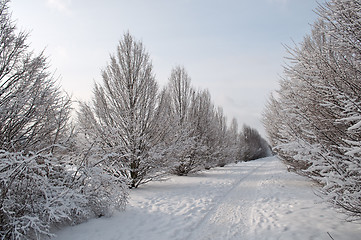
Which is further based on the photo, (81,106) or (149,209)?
(81,106)

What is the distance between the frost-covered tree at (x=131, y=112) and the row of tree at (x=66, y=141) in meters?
0.04

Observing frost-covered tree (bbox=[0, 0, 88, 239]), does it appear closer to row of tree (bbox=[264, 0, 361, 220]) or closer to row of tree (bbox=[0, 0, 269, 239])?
row of tree (bbox=[0, 0, 269, 239])

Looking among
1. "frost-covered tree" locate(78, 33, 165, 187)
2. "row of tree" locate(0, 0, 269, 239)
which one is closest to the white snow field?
"row of tree" locate(0, 0, 269, 239)

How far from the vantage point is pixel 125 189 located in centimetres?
441

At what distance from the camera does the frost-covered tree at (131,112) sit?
760cm

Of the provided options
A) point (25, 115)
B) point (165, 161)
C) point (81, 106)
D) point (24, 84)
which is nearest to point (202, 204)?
point (165, 161)

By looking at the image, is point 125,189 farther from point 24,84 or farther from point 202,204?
point 24,84

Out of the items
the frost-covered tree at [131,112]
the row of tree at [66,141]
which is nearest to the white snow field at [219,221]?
the row of tree at [66,141]

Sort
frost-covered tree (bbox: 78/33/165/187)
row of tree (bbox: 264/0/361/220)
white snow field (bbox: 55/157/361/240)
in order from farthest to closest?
frost-covered tree (bbox: 78/33/165/187), white snow field (bbox: 55/157/361/240), row of tree (bbox: 264/0/361/220)

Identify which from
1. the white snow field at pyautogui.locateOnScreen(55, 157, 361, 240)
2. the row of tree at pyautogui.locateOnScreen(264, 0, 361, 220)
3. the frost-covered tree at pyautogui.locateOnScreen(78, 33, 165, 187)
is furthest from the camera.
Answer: the frost-covered tree at pyautogui.locateOnScreen(78, 33, 165, 187)

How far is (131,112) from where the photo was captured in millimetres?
7848

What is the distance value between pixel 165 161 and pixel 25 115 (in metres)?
5.42

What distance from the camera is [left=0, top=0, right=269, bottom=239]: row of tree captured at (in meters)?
2.99

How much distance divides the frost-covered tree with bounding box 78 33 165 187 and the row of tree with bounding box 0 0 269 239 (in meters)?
0.04
